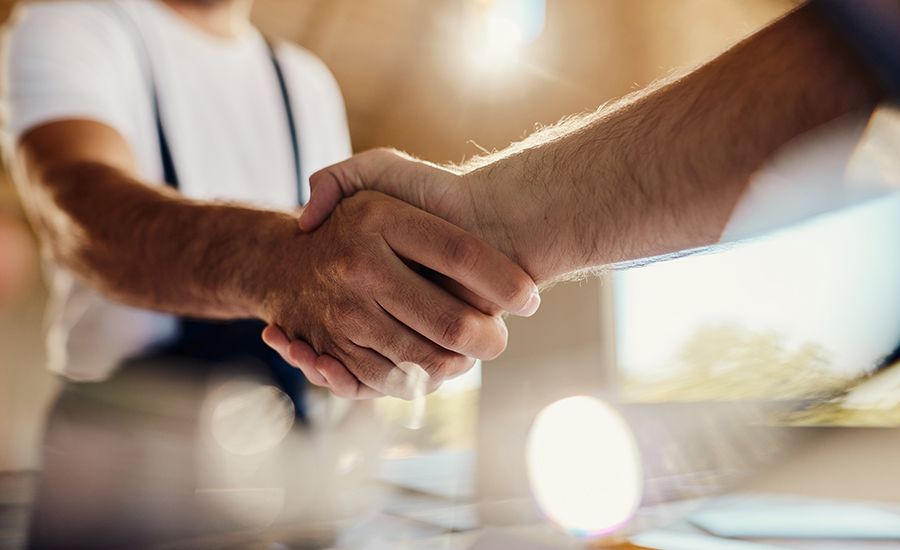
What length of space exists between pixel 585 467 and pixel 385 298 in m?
0.69

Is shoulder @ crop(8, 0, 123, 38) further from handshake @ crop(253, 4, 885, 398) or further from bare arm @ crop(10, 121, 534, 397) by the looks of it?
handshake @ crop(253, 4, 885, 398)

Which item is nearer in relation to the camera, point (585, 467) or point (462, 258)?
point (462, 258)

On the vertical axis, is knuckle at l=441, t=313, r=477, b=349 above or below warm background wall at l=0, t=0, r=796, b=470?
below

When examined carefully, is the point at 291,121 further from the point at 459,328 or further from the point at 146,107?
the point at 459,328

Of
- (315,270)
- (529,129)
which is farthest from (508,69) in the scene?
(315,270)

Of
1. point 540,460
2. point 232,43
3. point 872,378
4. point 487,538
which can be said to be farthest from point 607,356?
point 232,43

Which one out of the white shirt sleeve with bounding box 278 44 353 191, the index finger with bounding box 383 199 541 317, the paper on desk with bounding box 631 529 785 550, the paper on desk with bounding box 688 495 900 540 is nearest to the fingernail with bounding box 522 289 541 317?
the index finger with bounding box 383 199 541 317

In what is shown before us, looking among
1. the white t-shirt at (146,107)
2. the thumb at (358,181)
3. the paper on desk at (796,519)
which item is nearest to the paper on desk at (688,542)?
the paper on desk at (796,519)

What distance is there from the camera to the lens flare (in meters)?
0.96

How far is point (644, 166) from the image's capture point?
0.48 m

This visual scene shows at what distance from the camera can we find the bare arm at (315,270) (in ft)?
1.92

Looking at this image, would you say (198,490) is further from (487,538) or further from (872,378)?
(872,378)

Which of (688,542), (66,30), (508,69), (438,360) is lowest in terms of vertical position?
(688,542)

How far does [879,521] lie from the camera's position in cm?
88
